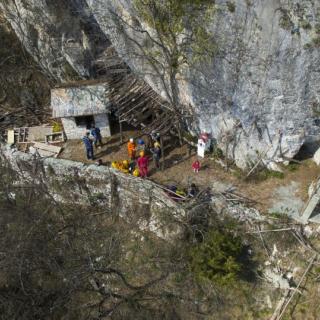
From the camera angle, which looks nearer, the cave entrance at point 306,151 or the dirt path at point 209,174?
the dirt path at point 209,174

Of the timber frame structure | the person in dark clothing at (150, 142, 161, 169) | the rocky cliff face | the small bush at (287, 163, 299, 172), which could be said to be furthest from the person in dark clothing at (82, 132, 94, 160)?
the small bush at (287, 163, 299, 172)

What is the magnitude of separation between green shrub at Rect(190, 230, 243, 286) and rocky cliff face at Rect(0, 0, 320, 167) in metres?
3.97

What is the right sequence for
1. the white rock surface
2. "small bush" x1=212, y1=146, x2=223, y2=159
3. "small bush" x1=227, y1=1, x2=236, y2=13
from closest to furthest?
1. "small bush" x1=227, y1=1, x2=236, y2=13
2. the white rock surface
3. "small bush" x1=212, y1=146, x2=223, y2=159

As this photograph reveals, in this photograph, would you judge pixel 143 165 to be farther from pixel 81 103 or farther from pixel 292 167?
pixel 292 167

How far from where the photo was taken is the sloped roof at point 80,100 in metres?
20.6

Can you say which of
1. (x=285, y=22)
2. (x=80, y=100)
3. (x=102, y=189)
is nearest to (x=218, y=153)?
(x=102, y=189)

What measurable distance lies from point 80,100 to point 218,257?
10.3 m

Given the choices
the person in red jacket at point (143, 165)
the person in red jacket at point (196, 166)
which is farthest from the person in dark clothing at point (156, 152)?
the person in red jacket at point (196, 166)

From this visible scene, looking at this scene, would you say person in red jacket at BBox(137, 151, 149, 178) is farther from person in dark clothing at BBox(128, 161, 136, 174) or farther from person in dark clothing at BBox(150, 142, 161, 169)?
person in dark clothing at BBox(128, 161, 136, 174)

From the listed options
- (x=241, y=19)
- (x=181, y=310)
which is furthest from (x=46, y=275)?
(x=241, y=19)

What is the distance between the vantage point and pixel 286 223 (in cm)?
1716

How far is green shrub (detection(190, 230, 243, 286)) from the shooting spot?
17.0 metres

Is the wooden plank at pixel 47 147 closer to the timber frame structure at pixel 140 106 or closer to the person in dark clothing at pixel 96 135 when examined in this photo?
the person in dark clothing at pixel 96 135

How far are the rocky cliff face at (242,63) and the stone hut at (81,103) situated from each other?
6.97ft
